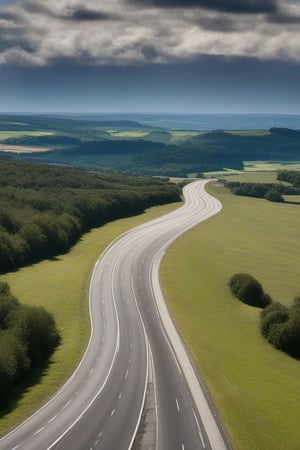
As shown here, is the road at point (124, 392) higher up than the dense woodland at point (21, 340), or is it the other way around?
the dense woodland at point (21, 340)

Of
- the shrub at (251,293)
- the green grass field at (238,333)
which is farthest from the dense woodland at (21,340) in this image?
the shrub at (251,293)

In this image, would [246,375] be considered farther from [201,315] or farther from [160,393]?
[201,315]

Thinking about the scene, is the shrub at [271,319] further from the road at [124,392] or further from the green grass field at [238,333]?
the road at [124,392]

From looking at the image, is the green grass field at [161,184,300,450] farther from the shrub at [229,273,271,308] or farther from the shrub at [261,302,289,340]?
the shrub at [229,273,271,308]

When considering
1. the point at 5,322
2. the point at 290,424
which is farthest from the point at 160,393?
the point at 5,322

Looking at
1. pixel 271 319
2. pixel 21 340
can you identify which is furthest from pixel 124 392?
pixel 271 319

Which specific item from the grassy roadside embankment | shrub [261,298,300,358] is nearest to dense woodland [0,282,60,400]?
the grassy roadside embankment

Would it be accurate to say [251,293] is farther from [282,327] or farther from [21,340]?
[21,340]
